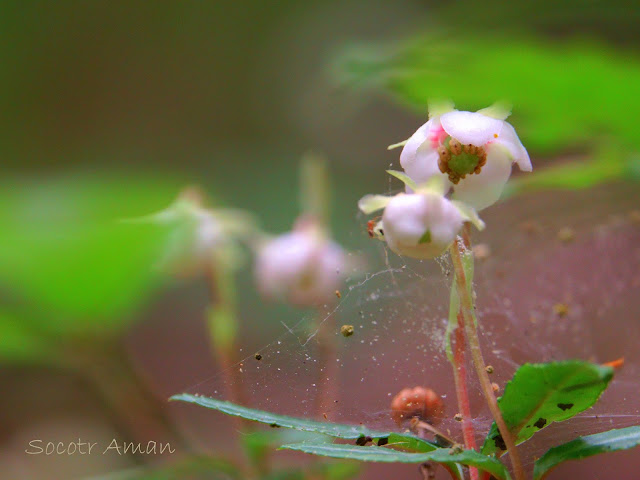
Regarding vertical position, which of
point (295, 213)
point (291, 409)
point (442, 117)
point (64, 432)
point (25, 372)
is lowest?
point (291, 409)

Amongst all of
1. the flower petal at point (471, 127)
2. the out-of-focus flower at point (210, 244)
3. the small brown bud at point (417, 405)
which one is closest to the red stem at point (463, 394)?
the small brown bud at point (417, 405)

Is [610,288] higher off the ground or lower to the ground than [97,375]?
higher

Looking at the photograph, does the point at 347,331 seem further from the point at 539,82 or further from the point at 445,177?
the point at 539,82

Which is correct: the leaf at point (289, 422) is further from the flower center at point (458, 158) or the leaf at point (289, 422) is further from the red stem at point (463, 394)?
the flower center at point (458, 158)

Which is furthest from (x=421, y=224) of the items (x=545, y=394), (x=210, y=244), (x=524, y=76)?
(x=210, y=244)

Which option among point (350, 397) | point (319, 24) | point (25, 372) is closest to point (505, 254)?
point (350, 397)

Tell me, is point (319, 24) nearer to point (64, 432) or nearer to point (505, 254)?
point (64, 432)

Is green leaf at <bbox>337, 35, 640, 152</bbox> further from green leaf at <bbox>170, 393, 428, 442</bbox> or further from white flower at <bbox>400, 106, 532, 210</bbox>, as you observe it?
green leaf at <bbox>170, 393, 428, 442</bbox>
